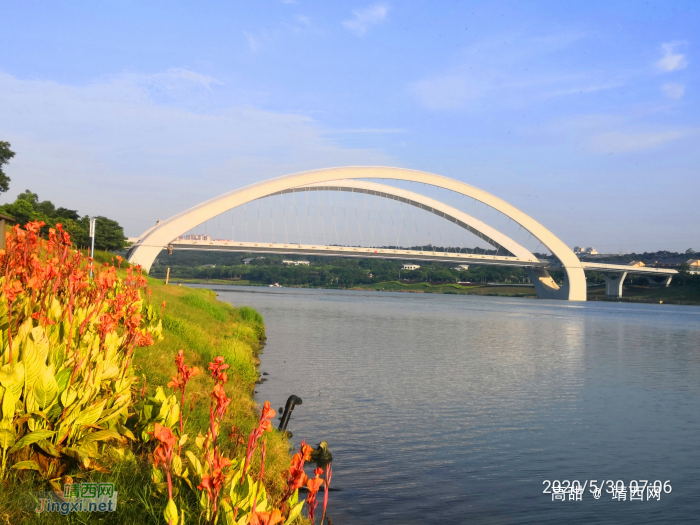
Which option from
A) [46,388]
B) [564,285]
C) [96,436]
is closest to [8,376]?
[46,388]

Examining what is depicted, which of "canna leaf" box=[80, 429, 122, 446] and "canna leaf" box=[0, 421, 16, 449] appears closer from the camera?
"canna leaf" box=[0, 421, 16, 449]

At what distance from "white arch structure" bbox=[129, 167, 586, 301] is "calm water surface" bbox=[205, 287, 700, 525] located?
37127mm

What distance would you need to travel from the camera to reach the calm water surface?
4.90m

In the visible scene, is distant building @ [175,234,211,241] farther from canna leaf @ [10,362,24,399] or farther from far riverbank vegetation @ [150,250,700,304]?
canna leaf @ [10,362,24,399]

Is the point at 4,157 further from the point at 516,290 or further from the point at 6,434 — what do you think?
the point at 516,290

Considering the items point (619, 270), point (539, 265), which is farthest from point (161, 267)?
point (619, 270)

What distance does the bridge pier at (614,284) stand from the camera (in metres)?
65.6

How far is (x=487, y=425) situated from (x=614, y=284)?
6520 centimetres

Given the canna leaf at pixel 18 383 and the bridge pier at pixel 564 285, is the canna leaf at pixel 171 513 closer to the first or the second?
the canna leaf at pixel 18 383

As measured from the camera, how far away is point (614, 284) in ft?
218

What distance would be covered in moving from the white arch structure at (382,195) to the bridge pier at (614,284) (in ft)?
24.0

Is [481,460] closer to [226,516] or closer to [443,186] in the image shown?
[226,516]

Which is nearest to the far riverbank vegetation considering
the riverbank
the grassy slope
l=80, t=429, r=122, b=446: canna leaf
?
the riverbank

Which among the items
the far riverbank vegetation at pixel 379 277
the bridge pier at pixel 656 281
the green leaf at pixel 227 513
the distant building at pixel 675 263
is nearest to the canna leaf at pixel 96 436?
the green leaf at pixel 227 513
